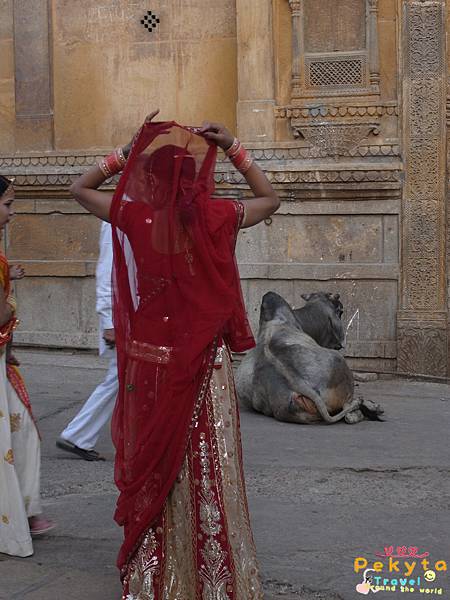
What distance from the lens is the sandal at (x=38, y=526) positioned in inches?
197

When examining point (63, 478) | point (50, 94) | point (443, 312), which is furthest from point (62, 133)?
point (63, 478)

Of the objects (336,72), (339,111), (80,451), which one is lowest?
(80,451)

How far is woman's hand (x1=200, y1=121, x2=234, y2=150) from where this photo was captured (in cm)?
392

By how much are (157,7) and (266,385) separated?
4483mm

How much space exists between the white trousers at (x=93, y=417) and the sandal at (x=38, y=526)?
1350 millimetres

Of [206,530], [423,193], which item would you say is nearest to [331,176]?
[423,193]

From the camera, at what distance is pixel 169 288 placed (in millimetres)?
3891

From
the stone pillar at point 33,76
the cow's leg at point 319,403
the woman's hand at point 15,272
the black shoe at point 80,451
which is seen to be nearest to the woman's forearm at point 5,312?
the woman's hand at point 15,272

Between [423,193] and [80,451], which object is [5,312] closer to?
[80,451]

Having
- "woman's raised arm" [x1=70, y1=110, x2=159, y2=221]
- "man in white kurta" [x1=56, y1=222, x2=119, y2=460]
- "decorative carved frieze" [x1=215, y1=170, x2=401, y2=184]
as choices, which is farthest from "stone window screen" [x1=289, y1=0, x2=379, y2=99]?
"woman's raised arm" [x1=70, y1=110, x2=159, y2=221]

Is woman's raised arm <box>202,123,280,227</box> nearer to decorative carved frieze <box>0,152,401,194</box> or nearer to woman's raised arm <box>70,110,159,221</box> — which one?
woman's raised arm <box>70,110,159,221</box>

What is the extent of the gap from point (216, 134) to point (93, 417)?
2.90m

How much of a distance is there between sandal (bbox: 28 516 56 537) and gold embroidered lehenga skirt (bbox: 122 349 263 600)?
1.16 metres

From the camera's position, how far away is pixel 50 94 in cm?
1064
